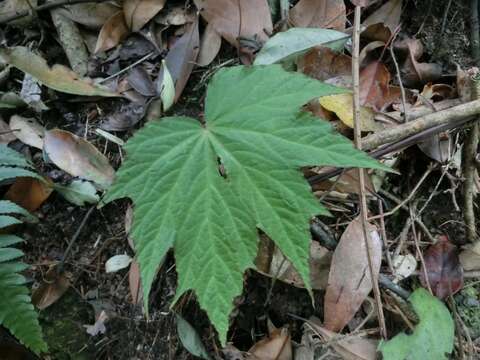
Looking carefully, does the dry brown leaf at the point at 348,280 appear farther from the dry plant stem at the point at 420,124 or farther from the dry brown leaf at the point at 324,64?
the dry brown leaf at the point at 324,64

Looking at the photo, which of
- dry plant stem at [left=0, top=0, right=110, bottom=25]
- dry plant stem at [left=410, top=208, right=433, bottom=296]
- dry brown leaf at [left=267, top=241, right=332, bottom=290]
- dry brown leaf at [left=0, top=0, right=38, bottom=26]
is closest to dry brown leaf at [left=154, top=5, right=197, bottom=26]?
dry plant stem at [left=0, top=0, right=110, bottom=25]

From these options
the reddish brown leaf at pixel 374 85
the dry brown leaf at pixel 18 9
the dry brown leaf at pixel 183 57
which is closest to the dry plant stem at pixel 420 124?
the reddish brown leaf at pixel 374 85


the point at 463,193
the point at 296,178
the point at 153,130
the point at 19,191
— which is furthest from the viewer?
the point at 19,191

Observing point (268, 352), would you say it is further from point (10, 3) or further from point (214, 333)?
point (10, 3)

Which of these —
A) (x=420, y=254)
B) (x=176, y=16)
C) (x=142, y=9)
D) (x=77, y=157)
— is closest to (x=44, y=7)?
(x=142, y=9)

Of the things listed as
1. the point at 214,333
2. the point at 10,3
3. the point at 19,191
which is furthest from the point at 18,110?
the point at 214,333

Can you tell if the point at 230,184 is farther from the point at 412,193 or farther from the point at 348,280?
the point at 412,193

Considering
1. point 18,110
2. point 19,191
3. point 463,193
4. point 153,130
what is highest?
point 153,130
